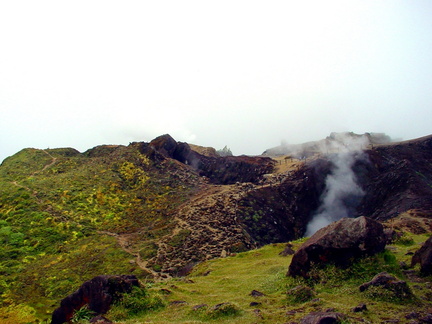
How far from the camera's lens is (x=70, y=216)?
42812 mm

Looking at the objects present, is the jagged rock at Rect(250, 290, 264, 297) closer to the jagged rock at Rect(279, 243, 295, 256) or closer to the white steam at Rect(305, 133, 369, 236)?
the jagged rock at Rect(279, 243, 295, 256)

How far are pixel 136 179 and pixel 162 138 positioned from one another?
20.1 m

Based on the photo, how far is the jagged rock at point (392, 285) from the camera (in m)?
12.7

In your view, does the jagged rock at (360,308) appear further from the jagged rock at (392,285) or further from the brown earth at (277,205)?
the brown earth at (277,205)

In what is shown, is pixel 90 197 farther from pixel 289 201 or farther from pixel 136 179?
pixel 289 201

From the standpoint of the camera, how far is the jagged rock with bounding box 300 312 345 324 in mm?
10250

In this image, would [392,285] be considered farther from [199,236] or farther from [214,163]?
[214,163]

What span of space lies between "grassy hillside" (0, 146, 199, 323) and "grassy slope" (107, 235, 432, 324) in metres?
13.0

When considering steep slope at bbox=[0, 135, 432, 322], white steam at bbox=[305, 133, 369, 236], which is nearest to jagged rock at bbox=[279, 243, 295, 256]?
steep slope at bbox=[0, 135, 432, 322]

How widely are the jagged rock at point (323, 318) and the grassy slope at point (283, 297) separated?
1.08 ft

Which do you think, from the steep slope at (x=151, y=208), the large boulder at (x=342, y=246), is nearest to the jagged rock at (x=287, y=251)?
the steep slope at (x=151, y=208)

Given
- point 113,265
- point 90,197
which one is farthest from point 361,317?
point 90,197

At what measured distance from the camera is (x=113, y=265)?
32.2 meters

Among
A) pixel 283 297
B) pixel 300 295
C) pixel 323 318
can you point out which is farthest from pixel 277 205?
pixel 323 318
